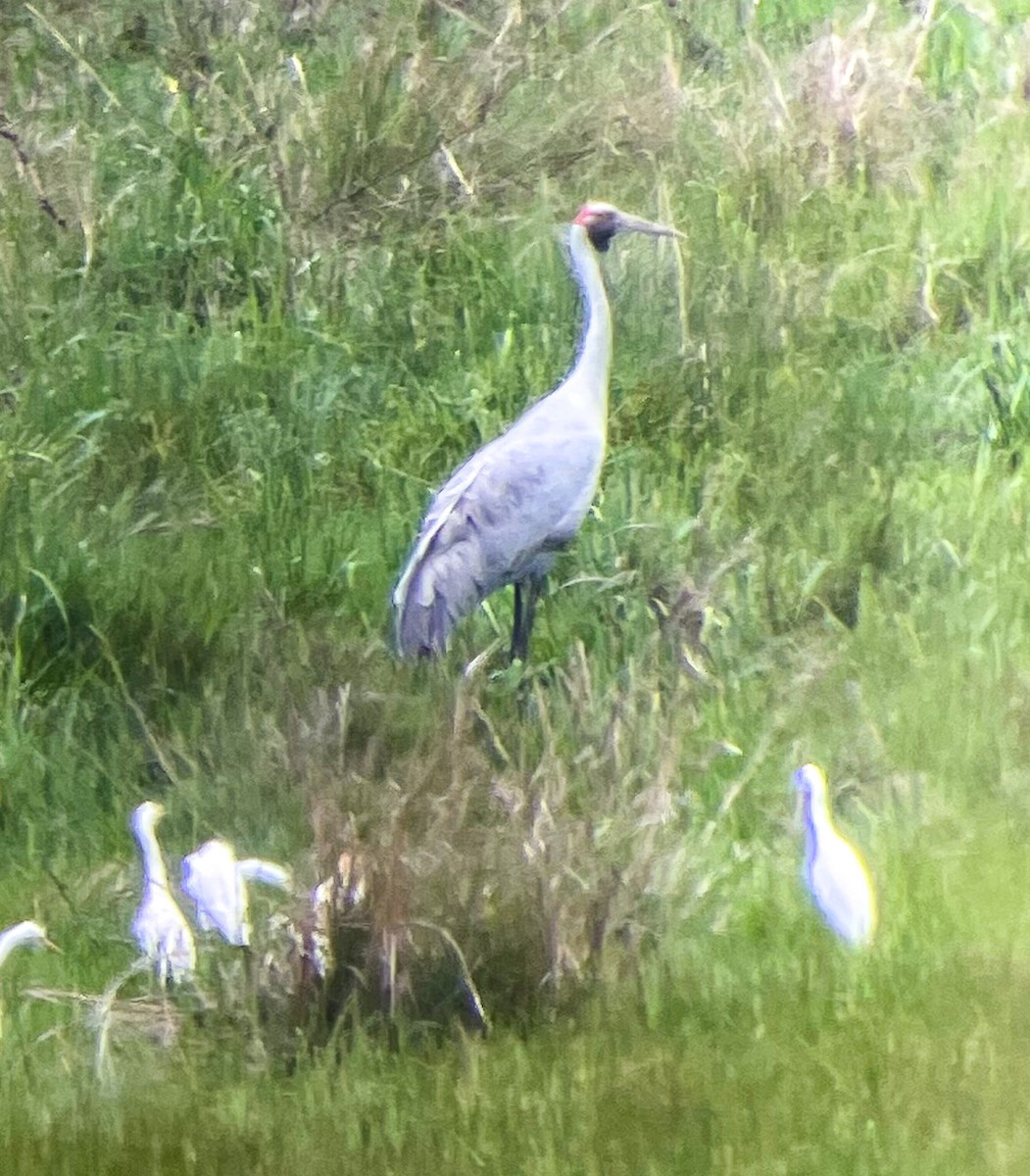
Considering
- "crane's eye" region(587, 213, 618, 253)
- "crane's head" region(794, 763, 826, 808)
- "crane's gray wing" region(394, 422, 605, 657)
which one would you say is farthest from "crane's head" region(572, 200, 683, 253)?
"crane's head" region(794, 763, 826, 808)

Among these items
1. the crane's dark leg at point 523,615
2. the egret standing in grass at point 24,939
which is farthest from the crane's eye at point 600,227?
the egret standing in grass at point 24,939

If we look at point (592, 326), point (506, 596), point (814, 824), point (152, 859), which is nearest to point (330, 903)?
point (152, 859)

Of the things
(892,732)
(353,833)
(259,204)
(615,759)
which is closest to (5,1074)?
(353,833)

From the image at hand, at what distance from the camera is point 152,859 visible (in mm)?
2066

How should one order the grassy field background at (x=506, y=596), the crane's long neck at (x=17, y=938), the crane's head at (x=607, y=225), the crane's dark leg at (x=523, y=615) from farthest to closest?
1. the crane's head at (x=607, y=225)
2. the crane's dark leg at (x=523, y=615)
3. the crane's long neck at (x=17, y=938)
4. the grassy field background at (x=506, y=596)

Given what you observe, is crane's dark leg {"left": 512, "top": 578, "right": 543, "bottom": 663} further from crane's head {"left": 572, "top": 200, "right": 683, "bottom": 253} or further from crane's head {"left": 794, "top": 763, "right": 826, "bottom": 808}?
crane's head {"left": 572, "top": 200, "right": 683, "bottom": 253}

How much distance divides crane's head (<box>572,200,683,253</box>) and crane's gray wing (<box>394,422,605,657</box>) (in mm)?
297

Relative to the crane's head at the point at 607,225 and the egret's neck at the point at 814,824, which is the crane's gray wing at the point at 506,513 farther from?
the egret's neck at the point at 814,824

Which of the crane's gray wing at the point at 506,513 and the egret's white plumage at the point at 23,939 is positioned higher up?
the crane's gray wing at the point at 506,513

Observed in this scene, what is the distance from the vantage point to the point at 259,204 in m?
2.83

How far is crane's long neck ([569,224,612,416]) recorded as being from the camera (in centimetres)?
246

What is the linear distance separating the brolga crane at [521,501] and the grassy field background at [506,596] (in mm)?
43

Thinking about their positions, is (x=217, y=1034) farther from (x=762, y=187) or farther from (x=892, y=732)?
(x=762, y=187)

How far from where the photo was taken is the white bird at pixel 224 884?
1.96 metres
